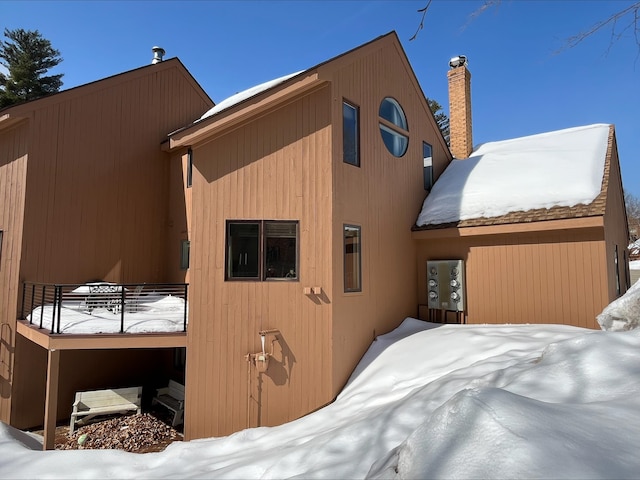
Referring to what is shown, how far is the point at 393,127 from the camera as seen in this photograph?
8703mm

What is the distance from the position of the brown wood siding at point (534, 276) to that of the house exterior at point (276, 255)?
2710mm

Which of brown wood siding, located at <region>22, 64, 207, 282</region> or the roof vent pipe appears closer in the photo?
brown wood siding, located at <region>22, 64, 207, 282</region>

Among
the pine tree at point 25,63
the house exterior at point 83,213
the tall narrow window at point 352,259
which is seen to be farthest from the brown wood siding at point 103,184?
the pine tree at point 25,63

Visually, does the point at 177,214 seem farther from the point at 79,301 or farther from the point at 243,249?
the point at 243,249

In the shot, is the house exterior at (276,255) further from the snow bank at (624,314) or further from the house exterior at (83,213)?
the snow bank at (624,314)

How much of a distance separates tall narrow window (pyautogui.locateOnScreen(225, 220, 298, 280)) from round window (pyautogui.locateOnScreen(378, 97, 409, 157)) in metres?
3.33

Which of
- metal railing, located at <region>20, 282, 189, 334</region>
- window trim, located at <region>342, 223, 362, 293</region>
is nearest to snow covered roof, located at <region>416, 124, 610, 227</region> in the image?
window trim, located at <region>342, 223, 362, 293</region>

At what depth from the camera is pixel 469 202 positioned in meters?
8.81

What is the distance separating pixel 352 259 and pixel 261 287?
5.93 feet

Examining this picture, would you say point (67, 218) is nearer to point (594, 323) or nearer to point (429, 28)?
point (429, 28)

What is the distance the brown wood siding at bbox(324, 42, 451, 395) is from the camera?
6902mm

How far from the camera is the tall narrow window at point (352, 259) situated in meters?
7.06

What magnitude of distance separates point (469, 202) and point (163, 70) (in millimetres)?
9298

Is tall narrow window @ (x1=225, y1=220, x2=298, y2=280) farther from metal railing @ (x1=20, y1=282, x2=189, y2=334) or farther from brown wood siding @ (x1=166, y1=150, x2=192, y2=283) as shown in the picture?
brown wood siding @ (x1=166, y1=150, x2=192, y2=283)
